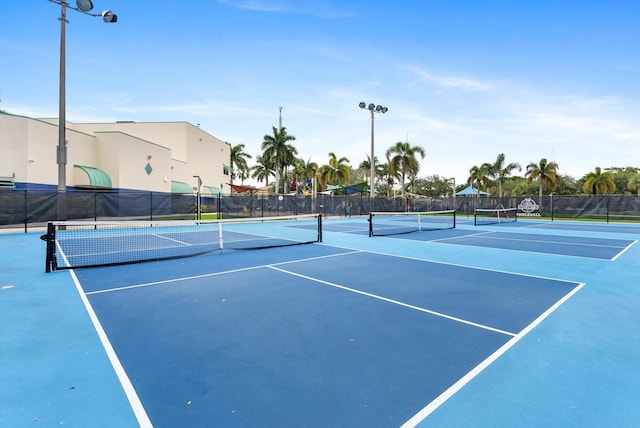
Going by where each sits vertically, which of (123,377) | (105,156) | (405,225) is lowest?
(123,377)

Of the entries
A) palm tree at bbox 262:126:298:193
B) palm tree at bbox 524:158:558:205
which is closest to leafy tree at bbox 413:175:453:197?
palm tree at bbox 524:158:558:205

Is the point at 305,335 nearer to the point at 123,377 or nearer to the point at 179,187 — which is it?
the point at 123,377

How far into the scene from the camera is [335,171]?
54.3m

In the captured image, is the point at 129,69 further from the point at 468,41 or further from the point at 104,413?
the point at 104,413

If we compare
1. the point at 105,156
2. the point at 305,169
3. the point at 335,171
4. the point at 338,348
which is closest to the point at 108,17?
the point at 105,156

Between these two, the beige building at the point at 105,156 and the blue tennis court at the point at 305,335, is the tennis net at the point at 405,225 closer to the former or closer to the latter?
the blue tennis court at the point at 305,335

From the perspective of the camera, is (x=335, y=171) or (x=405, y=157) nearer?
(x=405, y=157)

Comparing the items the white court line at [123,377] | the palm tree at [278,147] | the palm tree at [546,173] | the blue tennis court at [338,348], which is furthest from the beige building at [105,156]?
the palm tree at [546,173]

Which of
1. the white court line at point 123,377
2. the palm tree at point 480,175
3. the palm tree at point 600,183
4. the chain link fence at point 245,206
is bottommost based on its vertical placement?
the white court line at point 123,377

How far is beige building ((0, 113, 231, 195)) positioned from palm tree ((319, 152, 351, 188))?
20010 mm

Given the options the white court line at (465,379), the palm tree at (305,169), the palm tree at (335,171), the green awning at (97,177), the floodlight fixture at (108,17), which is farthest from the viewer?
the palm tree at (305,169)

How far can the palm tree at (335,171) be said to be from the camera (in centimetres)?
5419

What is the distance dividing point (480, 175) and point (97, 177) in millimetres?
58080

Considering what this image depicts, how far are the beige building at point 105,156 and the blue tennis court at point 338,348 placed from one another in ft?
57.9
